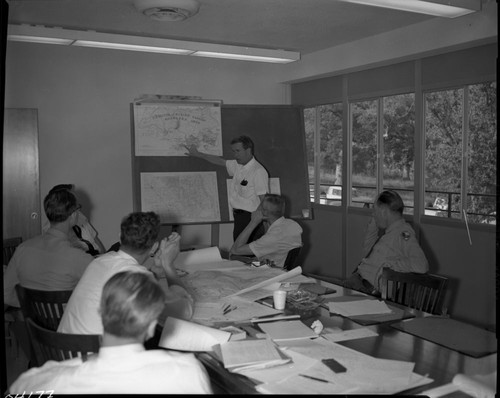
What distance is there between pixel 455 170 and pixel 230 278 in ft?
9.70

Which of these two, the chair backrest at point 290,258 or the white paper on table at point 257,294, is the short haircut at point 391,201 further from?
the white paper on table at point 257,294

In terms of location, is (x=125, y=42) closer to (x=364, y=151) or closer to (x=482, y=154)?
(x=364, y=151)

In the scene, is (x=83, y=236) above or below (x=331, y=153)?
below

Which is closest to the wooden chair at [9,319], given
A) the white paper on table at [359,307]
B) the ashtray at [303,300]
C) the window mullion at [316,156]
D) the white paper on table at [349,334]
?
the ashtray at [303,300]

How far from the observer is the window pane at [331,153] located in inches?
267

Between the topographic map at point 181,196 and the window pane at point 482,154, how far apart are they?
248 centimetres

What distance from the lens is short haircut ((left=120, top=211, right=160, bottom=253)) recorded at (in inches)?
101

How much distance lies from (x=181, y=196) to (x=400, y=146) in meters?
2.30

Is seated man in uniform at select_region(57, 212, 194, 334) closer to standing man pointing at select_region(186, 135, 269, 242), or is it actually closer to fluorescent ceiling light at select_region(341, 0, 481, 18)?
fluorescent ceiling light at select_region(341, 0, 481, 18)

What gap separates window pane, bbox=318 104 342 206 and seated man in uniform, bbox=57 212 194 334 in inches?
167

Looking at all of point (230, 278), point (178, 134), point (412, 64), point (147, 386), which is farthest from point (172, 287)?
point (412, 64)

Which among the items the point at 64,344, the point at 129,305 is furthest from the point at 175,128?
the point at 129,305

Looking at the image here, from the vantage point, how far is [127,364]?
1567 mm

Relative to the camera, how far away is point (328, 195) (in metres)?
7.00
